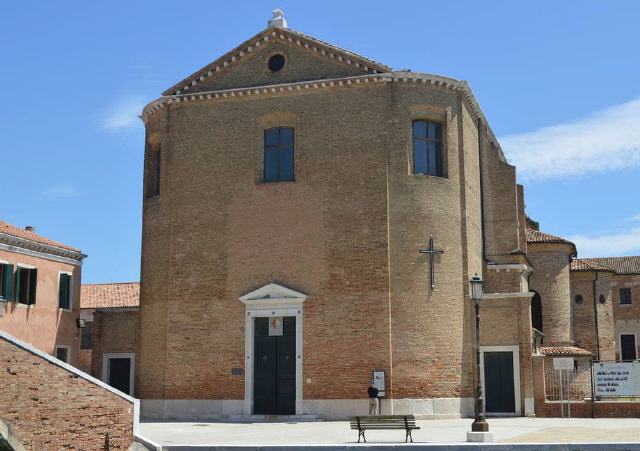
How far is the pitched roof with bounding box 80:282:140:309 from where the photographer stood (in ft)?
149

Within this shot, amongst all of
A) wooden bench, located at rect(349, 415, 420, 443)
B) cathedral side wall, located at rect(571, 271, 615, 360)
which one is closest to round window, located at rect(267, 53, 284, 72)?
wooden bench, located at rect(349, 415, 420, 443)

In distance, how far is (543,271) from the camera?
1511 inches

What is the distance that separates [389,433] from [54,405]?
9186 millimetres

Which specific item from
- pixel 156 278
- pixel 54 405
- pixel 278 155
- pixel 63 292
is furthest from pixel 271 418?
pixel 63 292

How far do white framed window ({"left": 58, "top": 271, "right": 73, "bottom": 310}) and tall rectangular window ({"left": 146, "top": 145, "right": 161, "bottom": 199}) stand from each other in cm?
657

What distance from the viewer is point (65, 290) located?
36.6 meters

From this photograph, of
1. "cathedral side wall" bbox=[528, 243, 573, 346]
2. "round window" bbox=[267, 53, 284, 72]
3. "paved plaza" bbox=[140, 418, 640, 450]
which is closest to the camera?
"paved plaza" bbox=[140, 418, 640, 450]

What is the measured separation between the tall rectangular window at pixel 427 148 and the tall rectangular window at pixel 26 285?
52.4ft

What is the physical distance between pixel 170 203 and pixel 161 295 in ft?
10.8

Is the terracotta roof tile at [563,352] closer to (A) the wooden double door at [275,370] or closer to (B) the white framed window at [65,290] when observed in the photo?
(A) the wooden double door at [275,370]

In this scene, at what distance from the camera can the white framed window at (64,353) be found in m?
35.7

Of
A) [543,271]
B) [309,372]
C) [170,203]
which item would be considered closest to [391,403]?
[309,372]

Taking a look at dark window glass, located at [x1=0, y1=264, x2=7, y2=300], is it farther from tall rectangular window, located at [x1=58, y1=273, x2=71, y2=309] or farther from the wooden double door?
the wooden double door

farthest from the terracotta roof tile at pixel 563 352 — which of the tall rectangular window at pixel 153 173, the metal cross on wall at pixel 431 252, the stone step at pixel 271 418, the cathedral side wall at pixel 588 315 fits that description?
the tall rectangular window at pixel 153 173
